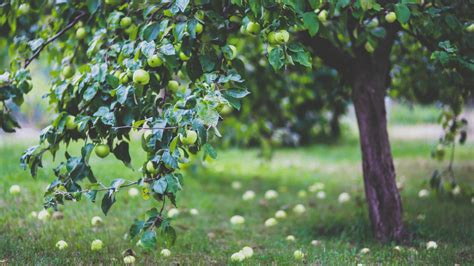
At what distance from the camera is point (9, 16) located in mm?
2803

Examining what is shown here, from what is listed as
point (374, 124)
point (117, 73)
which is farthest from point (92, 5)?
point (374, 124)

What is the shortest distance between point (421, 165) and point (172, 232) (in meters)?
5.23

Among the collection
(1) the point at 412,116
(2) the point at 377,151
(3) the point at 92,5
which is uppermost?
(3) the point at 92,5

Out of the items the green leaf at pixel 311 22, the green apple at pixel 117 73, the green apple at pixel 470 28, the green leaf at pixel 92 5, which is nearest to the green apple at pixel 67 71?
the green leaf at pixel 92 5

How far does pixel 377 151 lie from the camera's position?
3.18 meters

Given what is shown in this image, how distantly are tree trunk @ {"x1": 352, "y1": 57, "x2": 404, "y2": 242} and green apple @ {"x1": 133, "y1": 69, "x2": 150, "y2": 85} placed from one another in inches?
61.2

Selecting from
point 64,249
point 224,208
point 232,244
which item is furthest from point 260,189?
point 64,249

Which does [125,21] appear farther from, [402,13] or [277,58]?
[402,13]

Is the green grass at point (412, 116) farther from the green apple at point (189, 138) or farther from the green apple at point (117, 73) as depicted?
the green apple at point (189, 138)

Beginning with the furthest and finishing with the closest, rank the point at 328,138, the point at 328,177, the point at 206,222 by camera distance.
→ 1. the point at 328,138
2. the point at 328,177
3. the point at 206,222

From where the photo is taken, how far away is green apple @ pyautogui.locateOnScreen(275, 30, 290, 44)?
2.03 m

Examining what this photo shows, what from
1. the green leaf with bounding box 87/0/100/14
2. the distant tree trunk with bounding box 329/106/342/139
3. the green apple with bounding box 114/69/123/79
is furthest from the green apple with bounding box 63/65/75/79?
the distant tree trunk with bounding box 329/106/342/139

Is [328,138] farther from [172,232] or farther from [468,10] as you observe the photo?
[172,232]

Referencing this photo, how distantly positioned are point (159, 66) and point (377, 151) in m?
1.56
